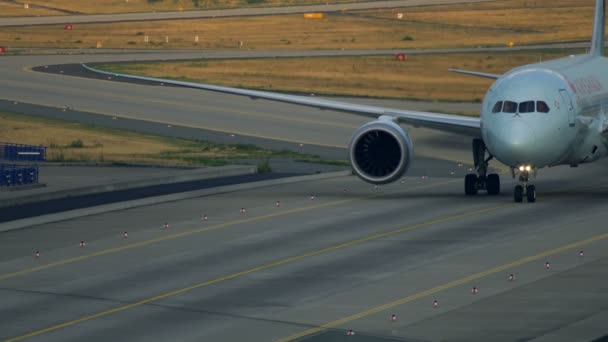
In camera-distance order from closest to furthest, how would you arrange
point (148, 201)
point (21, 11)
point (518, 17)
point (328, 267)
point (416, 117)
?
point (328, 267)
point (148, 201)
point (416, 117)
point (518, 17)
point (21, 11)

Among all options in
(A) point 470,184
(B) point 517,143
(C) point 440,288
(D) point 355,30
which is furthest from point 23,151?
(D) point 355,30

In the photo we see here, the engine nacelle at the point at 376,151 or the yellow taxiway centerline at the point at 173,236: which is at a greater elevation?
the engine nacelle at the point at 376,151

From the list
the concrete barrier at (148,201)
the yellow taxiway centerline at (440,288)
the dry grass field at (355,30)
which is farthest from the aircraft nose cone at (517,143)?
the dry grass field at (355,30)

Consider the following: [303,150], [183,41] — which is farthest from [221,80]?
[183,41]

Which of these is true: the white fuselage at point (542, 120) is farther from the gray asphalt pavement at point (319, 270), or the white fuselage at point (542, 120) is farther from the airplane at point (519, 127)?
the gray asphalt pavement at point (319, 270)

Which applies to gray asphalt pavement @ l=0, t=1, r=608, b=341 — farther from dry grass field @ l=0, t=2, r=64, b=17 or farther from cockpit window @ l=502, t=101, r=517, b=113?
dry grass field @ l=0, t=2, r=64, b=17

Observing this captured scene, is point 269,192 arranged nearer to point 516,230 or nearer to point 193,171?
point 193,171

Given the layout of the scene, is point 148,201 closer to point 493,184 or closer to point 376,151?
point 376,151
